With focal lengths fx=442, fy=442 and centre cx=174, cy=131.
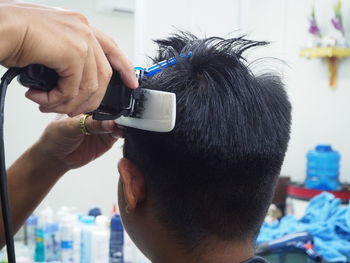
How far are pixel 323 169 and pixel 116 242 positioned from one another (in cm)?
202

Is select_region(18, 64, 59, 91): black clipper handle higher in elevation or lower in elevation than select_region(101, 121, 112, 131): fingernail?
higher

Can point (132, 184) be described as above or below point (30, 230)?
above

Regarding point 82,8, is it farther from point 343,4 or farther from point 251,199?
point 343,4

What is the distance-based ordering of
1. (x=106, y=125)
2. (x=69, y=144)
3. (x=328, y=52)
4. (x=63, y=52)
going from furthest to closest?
(x=328, y=52) → (x=69, y=144) → (x=106, y=125) → (x=63, y=52)

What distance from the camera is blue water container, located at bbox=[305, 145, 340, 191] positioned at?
10.3 feet

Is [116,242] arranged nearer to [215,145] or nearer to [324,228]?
[324,228]

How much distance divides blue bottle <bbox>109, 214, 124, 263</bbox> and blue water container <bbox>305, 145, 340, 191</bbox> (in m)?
1.77

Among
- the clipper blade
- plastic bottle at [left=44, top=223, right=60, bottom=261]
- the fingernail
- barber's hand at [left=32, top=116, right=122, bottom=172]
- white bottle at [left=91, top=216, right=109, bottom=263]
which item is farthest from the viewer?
plastic bottle at [left=44, top=223, right=60, bottom=261]

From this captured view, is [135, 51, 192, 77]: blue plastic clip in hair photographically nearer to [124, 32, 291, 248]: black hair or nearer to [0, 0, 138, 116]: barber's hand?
[124, 32, 291, 248]: black hair

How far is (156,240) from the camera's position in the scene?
2.79ft

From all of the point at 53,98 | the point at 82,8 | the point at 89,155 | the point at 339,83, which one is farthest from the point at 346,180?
the point at 53,98

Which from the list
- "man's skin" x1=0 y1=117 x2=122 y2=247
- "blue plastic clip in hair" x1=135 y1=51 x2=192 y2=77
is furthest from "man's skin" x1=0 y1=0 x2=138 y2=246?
"man's skin" x1=0 y1=117 x2=122 y2=247

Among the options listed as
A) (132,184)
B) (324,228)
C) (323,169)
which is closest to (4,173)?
(132,184)

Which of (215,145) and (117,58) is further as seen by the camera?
(215,145)
